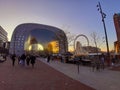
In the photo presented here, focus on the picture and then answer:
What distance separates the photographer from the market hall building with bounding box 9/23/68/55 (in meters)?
159

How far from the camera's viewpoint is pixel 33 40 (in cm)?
17362

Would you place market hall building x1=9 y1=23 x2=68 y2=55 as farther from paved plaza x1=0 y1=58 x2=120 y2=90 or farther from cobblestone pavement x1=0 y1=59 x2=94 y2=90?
cobblestone pavement x1=0 y1=59 x2=94 y2=90

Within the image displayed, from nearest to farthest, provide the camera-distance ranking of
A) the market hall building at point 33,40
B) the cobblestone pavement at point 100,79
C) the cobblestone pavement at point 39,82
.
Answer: the cobblestone pavement at point 39,82 < the cobblestone pavement at point 100,79 < the market hall building at point 33,40

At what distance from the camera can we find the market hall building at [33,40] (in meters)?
159

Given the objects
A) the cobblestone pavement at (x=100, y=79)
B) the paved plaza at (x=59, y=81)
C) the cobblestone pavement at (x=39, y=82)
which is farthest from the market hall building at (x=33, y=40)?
the cobblestone pavement at (x=39, y=82)

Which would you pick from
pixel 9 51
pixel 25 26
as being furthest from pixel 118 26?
pixel 9 51

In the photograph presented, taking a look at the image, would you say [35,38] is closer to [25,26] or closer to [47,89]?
[25,26]

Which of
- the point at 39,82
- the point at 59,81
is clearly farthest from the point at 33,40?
the point at 39,82

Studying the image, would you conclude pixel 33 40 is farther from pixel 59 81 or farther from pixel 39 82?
pixel 39 82

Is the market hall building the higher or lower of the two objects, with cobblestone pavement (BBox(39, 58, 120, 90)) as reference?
higher

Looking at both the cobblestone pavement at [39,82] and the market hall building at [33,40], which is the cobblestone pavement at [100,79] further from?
the market hall building at [33,40]

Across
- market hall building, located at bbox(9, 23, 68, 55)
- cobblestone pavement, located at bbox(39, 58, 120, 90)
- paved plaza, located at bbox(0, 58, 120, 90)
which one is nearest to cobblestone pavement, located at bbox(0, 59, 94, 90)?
paved plaza, located at bbox(0, 58, 120, 90)

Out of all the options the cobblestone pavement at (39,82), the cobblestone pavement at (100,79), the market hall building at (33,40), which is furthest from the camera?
the market hall building at (33,40)

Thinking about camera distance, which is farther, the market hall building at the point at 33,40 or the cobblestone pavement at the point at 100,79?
the market hall building at the point at 33,40
